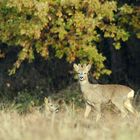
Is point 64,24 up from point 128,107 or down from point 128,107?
up

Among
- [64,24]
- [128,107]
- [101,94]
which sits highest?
[64,24]

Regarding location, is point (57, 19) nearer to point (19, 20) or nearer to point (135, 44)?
point (19, 20)

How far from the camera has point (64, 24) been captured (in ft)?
52.2

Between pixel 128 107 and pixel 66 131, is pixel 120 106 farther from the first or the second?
pixel 66 131

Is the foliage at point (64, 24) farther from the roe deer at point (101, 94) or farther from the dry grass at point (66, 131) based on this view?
the dry grass at point (66, 131)

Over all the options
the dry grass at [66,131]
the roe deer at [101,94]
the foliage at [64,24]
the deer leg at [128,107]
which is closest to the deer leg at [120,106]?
the roe deer at [101,94]

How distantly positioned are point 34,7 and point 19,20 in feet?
3.36

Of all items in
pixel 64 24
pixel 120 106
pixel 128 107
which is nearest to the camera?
pixel 64 24

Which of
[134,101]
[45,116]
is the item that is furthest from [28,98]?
[45,116]

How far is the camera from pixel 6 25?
16.7 meters

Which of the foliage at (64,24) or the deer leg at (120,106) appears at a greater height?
the foliage at (64,24)

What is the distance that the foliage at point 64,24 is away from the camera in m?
15.5

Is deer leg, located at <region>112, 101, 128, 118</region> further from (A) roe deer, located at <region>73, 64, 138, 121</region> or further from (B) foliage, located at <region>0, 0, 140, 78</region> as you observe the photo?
(B) foliage, located at <region>0, 0, 140, 78</region>

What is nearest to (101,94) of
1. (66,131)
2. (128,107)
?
(128,107)
